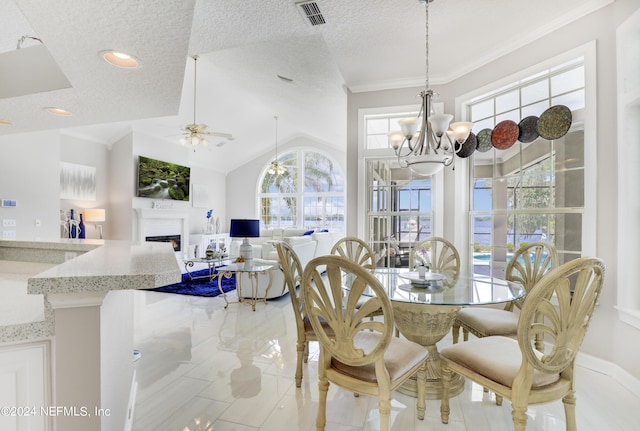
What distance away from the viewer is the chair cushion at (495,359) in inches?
60.6

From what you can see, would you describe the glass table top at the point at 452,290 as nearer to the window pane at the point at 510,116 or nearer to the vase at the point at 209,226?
the window pane at the point at 510,116

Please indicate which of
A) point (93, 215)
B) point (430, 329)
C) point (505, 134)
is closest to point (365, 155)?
point (505, 134)

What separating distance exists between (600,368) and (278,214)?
8.12m

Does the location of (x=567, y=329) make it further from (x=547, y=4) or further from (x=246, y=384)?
(x=547, y=4)

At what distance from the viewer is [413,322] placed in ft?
7.07

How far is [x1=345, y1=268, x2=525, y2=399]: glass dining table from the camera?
76.0 inches

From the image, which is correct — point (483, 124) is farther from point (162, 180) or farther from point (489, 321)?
point (162, 180)

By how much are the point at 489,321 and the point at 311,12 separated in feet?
9.09

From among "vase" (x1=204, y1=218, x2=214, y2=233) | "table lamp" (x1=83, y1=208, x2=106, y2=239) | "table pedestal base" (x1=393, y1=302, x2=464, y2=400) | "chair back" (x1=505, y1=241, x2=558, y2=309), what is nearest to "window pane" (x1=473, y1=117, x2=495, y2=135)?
"chair back" (x1=505, y1=241, x2=558, y2=309)

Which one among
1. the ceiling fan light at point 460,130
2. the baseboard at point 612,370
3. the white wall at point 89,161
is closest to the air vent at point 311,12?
the ceiling fan light at point 460,130

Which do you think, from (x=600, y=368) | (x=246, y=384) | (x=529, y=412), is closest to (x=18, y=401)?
(x=246, y=384)

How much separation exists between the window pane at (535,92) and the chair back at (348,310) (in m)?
2.73

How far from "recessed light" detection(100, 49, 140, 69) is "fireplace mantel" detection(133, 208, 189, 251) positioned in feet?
18.8

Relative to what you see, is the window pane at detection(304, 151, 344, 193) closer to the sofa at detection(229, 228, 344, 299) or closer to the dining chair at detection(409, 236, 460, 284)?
the sofa at detection(229, 228, 344, 299)
